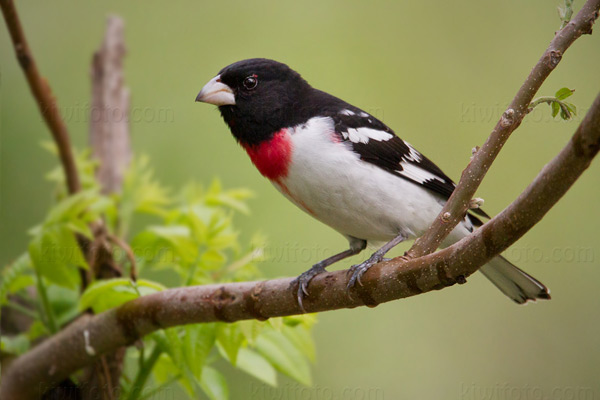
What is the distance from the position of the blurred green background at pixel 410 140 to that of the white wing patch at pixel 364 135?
2009mm

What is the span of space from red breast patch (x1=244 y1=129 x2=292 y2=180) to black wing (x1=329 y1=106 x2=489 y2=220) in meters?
0.25

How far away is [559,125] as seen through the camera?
5.57m

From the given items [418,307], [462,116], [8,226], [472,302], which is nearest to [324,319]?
[418,307]

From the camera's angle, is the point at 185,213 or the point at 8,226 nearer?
the point at 185,213

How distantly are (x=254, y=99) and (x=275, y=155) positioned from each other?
1.15ft

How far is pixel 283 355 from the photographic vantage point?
2.55 metres

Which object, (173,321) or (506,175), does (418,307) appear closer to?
(506,175)

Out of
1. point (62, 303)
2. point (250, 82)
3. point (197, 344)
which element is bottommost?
point (62, 303)

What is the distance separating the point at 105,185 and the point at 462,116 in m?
2.83

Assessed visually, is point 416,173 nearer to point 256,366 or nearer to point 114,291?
point 256,366

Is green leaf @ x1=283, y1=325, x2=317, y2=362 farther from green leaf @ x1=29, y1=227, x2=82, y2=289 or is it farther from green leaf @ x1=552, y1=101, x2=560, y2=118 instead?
green leaf @ x1=552, y1=101, x2=560, y2=118

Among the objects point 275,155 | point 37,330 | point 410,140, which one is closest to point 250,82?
point 275,155

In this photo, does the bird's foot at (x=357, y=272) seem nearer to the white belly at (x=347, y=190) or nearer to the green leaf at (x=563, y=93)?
the white belly at (x=347, y=190)

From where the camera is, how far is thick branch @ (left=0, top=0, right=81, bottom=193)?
2.71 m
